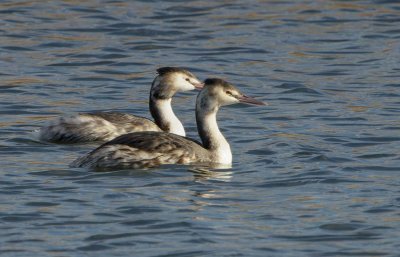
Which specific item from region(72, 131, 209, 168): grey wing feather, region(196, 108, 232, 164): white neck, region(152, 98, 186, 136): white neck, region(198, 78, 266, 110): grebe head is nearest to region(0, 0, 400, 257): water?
region(72, 131, 209, 168): grey wing feather

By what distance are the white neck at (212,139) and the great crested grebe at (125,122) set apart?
→ 156cm

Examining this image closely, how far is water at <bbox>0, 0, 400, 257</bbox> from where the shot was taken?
1188cm

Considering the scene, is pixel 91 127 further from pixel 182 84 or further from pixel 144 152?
pixel 144 152

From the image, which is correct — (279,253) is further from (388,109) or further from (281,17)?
(281,17)

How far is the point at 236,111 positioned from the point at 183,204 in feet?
19.3

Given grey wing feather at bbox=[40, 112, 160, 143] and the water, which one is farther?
grey wing feather at bbox=[40, 112, 160, 143]

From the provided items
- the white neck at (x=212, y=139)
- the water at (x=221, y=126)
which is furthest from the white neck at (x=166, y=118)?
the white neck at (x=212, y=139)

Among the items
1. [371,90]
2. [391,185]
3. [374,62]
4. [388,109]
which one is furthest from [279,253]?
[374,62]

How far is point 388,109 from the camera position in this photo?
18.3 meters

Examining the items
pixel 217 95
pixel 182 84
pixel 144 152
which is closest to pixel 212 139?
pixel 217 95

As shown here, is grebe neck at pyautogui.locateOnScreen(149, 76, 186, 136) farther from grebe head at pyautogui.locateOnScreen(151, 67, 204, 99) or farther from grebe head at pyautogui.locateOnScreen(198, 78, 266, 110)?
grebe head at pyautogui.locateOnScreen(198, 78, 266, 110)

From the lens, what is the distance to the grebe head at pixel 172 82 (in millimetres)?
16766

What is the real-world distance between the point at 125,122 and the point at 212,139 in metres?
1.80

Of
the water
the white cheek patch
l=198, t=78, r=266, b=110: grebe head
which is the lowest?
the water
